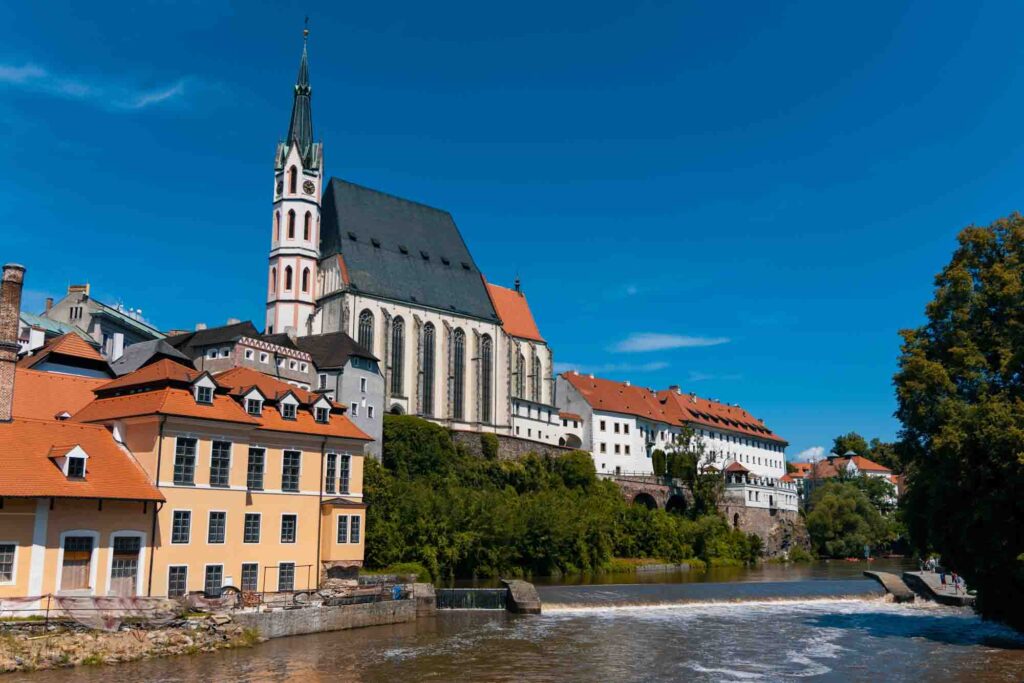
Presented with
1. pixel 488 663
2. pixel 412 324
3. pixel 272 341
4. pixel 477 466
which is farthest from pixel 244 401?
pixel 412 324

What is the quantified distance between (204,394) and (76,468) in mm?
6629

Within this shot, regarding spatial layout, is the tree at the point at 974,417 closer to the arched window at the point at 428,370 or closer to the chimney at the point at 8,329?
the chimney at the point at 8,329

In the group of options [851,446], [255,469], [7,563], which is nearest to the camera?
[7,563]

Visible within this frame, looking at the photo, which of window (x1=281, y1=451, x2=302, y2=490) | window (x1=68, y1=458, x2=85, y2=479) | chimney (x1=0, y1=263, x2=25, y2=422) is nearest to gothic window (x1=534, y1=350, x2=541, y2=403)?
window (x1=281, y1=451, x2=302, y2=490)

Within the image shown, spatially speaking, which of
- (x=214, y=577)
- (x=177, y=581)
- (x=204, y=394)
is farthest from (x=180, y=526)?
(x=204, y=394)

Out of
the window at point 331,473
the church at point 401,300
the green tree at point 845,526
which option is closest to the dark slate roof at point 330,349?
Answer: the church at point 401,300

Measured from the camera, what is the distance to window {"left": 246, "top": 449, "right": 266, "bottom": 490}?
4040cm

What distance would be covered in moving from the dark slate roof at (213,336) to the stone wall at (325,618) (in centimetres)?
3633

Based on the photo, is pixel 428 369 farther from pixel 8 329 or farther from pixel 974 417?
pixel 974 417

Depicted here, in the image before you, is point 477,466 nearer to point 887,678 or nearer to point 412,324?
point 412,324

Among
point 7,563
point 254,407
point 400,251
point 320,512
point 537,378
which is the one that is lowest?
point 7,563

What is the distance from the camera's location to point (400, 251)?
4065 inches

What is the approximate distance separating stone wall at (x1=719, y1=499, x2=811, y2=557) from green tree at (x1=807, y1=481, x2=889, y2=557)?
213 cm

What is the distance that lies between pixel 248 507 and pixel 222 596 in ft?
17.0
